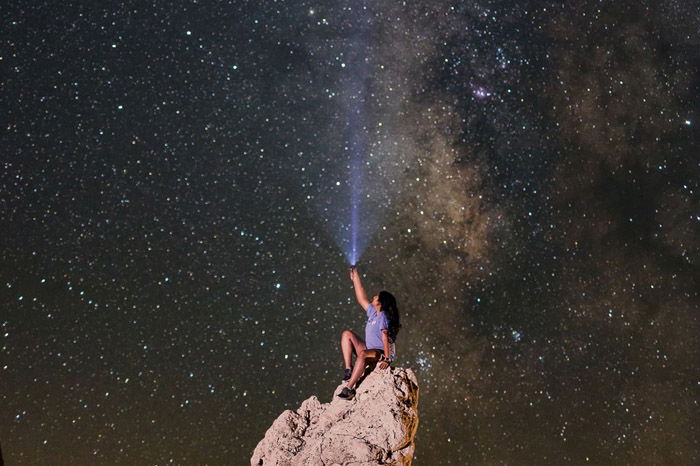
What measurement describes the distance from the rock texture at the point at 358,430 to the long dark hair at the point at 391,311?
0.66 meters

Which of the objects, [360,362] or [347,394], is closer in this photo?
[347,394]

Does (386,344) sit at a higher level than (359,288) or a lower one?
lower

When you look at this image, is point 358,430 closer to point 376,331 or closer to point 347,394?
point 347,394

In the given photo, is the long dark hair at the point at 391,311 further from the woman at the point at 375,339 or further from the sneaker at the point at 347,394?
the sneaker at the point at 347,394

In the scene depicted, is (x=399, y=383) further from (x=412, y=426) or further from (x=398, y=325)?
(x=398, y=325)

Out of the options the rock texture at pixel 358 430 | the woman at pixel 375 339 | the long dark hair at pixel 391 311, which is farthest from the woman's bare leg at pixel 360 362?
the long dark hair at pixel 391 311

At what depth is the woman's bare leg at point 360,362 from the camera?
300 inches

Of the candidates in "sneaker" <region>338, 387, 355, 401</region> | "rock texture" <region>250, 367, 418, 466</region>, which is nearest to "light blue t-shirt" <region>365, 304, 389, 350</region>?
"rock texture" <region>250, 367, 418, 466</region>

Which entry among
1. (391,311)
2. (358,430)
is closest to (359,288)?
(391,311)

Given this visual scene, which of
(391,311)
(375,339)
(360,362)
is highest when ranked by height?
(391,311)

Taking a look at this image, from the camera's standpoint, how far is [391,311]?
7.84m

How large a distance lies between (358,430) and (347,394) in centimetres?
70

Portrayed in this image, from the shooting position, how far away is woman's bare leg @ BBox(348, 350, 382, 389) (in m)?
7.61

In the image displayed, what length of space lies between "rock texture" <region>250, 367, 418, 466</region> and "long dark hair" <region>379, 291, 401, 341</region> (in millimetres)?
662
